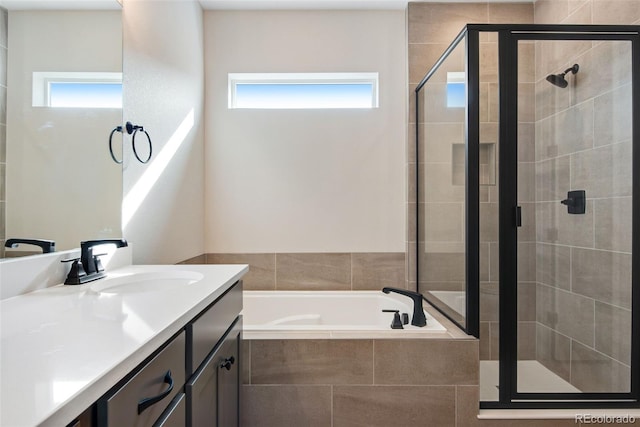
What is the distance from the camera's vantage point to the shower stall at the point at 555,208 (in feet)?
5.90

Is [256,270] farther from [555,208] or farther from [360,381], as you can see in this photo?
[555,208]

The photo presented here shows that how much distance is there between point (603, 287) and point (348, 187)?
1636mm

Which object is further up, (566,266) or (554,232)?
(554,232)

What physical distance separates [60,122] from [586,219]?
7.68 ft

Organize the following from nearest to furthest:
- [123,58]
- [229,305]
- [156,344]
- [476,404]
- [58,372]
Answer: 1. [58,372]
2. [156,344]
3. [229,305]
4. [123,58]
5. [476,404]

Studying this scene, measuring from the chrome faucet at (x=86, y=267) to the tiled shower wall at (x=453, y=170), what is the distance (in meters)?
1.68

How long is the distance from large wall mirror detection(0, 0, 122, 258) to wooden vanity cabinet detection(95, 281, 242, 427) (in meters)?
0.62

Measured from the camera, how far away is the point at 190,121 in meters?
2.45

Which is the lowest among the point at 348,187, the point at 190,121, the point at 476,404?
the point at 476,404

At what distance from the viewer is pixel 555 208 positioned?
6.04 feet

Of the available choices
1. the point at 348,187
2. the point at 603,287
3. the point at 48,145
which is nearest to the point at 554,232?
the point at 603,287

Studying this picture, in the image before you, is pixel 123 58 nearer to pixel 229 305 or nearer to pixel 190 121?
pixel 190 121

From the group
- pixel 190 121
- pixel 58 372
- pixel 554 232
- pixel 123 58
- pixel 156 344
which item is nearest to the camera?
pixel 58 372

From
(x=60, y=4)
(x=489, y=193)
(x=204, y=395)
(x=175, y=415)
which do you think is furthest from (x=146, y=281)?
(x=489, y=193)
